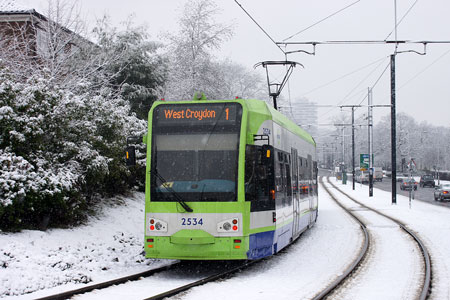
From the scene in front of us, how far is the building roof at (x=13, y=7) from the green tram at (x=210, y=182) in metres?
19.0

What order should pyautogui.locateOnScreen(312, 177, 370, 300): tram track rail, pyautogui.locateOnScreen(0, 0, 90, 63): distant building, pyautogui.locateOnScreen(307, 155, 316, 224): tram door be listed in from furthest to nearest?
pyautogui.locateOnScreen(0, 0, 90, 63): distant building, pyautogui.locateOnScreen(307, 155, 316, 224): tram door, pyautogui.locateOnScreen(312, 177, 370, 300): tram track rail

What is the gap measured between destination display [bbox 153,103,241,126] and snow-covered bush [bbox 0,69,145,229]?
115 inches

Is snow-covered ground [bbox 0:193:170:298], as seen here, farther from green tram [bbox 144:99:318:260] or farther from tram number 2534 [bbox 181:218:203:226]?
tram number 2534 [bbox 181:218:203:226]

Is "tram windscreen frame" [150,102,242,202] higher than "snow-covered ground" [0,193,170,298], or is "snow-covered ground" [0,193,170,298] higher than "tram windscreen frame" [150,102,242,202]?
"tram windscreen frame" [150,102,242,202]

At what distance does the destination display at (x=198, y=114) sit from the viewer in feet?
34.3

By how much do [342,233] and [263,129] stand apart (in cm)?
848

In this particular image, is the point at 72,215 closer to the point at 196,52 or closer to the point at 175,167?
the point at 175,167

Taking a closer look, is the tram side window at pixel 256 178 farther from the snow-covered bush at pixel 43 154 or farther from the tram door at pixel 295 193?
the snow-covered bush at pixel 43 154

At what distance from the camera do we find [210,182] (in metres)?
10.1

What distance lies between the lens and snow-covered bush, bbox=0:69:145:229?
11000mm

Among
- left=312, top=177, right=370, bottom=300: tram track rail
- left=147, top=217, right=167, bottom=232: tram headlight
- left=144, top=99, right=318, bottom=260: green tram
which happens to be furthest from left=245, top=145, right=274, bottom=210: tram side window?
left=312, top=177, right=370, bottom=300: tram track rail

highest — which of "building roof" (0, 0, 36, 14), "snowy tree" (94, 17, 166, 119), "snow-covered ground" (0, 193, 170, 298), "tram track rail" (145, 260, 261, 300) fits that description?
"building roof" (0, 0, 36, 14)

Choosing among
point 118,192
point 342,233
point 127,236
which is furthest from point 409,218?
point 127,236

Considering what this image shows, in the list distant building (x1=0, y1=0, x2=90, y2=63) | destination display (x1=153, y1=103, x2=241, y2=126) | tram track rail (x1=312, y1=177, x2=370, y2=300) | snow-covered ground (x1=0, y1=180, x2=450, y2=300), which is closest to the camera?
tram track rail (x1=312, y1=177, x2=370, y2=300)
